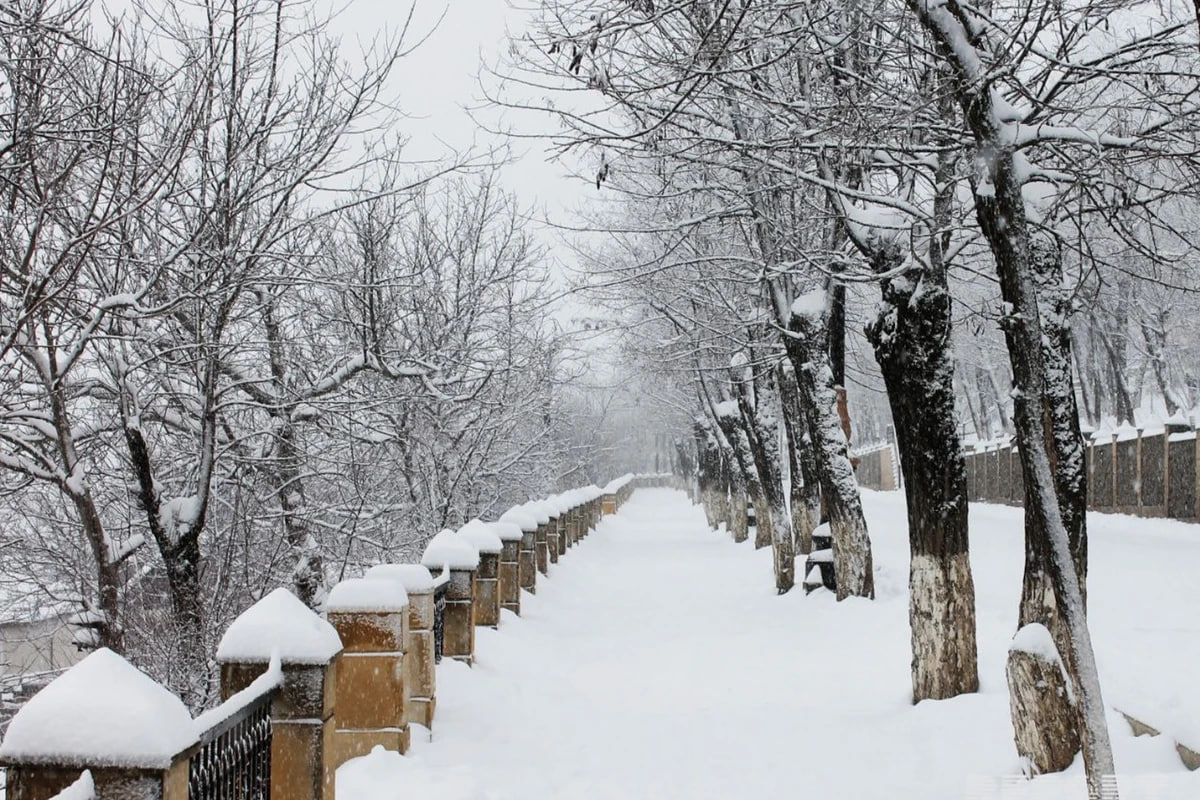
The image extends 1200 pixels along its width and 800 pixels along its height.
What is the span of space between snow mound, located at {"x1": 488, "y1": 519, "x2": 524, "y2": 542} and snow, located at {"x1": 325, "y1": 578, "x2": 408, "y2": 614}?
5495 millimetres

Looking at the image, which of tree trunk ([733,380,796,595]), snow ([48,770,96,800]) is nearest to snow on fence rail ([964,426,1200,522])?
tree trunk ([733,380,796,595])

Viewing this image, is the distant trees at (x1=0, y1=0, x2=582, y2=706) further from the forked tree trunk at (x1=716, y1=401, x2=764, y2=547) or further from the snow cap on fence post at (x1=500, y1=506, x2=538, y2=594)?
the forked tree trunk at (x1=716, y1=401, x2=764, y2=547)

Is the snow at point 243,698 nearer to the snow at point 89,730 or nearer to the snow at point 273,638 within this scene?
the snow at point 273,638

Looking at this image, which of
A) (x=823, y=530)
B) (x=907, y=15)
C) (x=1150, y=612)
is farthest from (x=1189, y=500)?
(x=907, y=15)

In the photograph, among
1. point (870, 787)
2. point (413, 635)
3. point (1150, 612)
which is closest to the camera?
point (870, 787)

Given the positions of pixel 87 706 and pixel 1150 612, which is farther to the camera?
pixel 1150 612

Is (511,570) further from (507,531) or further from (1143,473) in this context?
(1143,473)

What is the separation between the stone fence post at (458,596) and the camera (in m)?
9.31

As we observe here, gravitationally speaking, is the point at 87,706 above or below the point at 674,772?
above

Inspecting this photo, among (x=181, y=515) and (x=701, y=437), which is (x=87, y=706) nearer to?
(x=181, y=515)

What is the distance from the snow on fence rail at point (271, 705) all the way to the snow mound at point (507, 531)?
2870mm

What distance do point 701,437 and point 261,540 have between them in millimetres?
26963

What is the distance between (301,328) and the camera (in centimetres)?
1457

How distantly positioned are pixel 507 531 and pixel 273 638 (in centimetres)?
794
